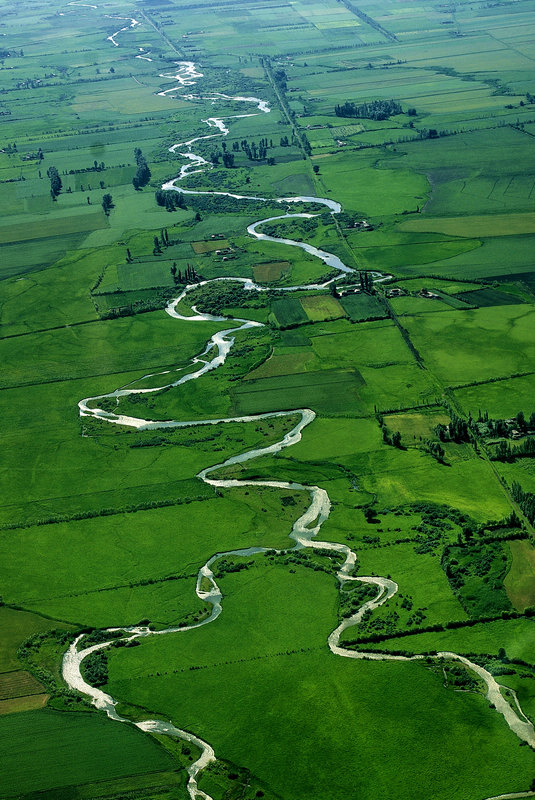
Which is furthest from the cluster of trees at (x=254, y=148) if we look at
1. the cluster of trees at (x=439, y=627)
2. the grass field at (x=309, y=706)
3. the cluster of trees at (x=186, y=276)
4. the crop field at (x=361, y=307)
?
the cluster of trees at (x=439, y=627)

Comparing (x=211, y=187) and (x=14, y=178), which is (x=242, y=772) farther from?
(x=14, y=178)

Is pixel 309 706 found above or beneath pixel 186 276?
beneath

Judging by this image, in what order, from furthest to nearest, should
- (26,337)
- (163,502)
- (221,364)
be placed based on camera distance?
1. (26,337)
2. (221,364)
3. (163,502)

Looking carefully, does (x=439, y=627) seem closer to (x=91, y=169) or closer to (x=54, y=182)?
(x=54, y=182)

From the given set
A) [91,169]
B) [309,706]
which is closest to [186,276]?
[91,169]

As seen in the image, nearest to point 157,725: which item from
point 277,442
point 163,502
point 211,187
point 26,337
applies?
point 163,502
